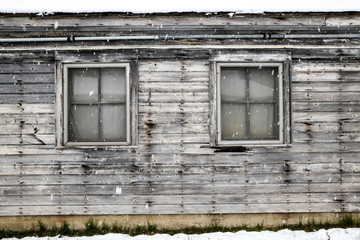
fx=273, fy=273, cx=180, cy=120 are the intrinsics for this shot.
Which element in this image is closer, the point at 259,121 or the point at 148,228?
the point at 148,228

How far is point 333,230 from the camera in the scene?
14.6 ft

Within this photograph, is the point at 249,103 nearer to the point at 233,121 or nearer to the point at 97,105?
the point at 233,121

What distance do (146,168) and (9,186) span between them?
2.27 metres

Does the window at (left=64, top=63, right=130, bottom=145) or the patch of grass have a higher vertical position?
the window at (left=64, top=63, right=130, bottom=145)

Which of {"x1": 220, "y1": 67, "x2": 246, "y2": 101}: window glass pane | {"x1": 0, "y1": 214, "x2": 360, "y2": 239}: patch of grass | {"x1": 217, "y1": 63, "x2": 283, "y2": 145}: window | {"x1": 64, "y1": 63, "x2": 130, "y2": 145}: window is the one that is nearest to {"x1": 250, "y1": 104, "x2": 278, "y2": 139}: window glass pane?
{"x1": 217, "y1": 63, "x2": 283, "y2": 145}: window

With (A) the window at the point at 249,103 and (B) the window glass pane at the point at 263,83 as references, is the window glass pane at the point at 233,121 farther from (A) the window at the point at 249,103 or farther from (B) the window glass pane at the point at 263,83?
(B) the window glass pane at the point at 263,83

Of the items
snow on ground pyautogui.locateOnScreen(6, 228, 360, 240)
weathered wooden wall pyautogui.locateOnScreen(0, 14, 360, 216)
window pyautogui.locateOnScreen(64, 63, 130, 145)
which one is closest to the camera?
snow on ground pyautogui.locateOnScreen(6, 228, 360, 240)

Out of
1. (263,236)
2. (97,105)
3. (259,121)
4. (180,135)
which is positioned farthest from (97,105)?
(263,236)

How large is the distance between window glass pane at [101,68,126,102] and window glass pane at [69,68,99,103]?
0.39 ft

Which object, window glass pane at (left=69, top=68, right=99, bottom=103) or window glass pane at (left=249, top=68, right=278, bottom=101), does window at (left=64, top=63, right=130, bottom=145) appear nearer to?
window glass pane at (left=69, top=68, right=99, bottom=103)

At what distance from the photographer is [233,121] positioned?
468cm

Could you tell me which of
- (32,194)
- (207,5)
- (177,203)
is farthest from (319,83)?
(32,194)

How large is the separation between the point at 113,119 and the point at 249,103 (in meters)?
2.34

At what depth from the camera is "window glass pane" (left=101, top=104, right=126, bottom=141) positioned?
15.2ft
